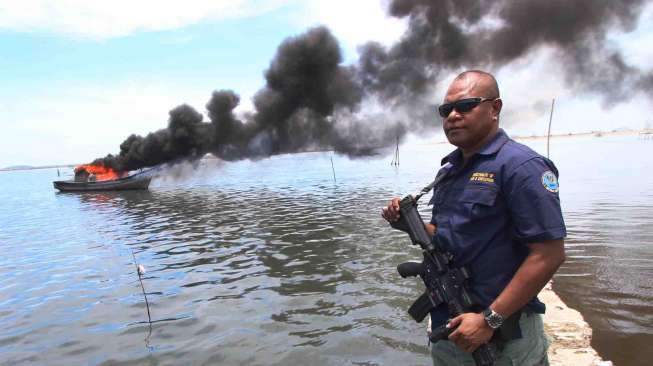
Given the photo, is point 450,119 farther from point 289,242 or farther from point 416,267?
point 289,242

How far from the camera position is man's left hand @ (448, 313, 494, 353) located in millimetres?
2621

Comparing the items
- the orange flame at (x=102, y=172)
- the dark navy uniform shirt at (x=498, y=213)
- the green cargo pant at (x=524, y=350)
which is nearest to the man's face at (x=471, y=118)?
the dark navy uniform shirt at (x=498, y=213)

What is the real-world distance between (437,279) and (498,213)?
2.06 feet

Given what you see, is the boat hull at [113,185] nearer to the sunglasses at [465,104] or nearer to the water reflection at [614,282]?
the water reflection at [614,282]

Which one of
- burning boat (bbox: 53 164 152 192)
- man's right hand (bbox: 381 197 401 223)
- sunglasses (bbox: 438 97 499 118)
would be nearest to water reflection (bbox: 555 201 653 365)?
man's right hand (bbox: 381 197 401 223)

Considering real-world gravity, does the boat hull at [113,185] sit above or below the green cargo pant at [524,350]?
below

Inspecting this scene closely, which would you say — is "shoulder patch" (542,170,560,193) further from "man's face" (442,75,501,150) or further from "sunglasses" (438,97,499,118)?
"sunglasses" (438,97,499,118)

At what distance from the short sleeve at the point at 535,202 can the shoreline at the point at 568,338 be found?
390cm

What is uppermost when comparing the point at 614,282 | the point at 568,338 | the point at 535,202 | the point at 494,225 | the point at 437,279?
the point at 535,202

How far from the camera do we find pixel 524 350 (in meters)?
2.80

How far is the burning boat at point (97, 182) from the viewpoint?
163 ft

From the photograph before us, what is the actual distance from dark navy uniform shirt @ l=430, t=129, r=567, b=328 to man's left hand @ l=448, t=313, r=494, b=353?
0.66 ft

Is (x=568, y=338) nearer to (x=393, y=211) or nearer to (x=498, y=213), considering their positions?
(x=393, y=211)

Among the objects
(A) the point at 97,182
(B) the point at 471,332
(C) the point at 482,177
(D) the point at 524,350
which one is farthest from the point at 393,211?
(A) the point at 97,182
